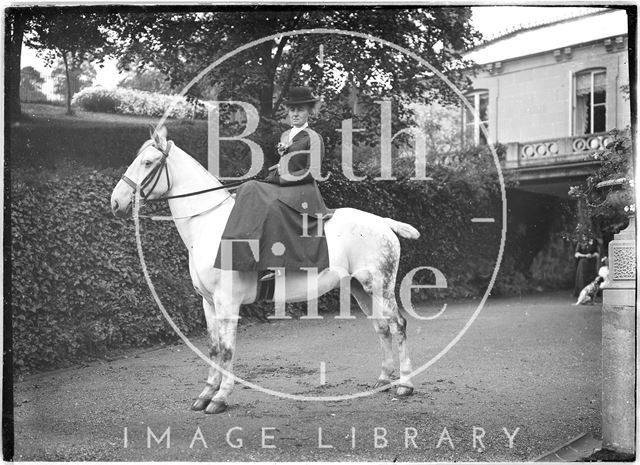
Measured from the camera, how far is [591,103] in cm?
805

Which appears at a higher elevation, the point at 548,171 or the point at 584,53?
the point at 584,53

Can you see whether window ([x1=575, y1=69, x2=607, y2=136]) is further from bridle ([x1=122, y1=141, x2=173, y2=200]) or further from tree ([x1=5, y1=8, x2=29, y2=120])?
tree ([x1=5, y1=8, x2=29, y2=120])

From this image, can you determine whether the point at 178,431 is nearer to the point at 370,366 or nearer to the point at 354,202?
the point at 370,366

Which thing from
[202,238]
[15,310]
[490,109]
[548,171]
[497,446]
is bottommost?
[497,446]

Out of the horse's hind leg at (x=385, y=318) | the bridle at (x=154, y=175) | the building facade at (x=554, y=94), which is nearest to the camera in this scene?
the bridle at (x=154, y=175)

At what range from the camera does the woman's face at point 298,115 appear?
233 inches

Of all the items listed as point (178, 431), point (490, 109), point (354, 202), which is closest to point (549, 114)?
point (490, 109)

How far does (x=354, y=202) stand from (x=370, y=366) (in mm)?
1845

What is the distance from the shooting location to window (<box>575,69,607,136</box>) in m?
7.50

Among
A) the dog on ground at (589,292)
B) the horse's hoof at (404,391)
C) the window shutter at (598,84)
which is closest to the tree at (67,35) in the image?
the horse's hoof at (404,391)

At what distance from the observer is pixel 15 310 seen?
552 cm

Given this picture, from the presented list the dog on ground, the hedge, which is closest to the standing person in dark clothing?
the dog on ground

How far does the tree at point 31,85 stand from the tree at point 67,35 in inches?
5.8

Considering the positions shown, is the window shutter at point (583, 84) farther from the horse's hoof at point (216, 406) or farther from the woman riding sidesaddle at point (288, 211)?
the horse's hoof at point (216, 406)
